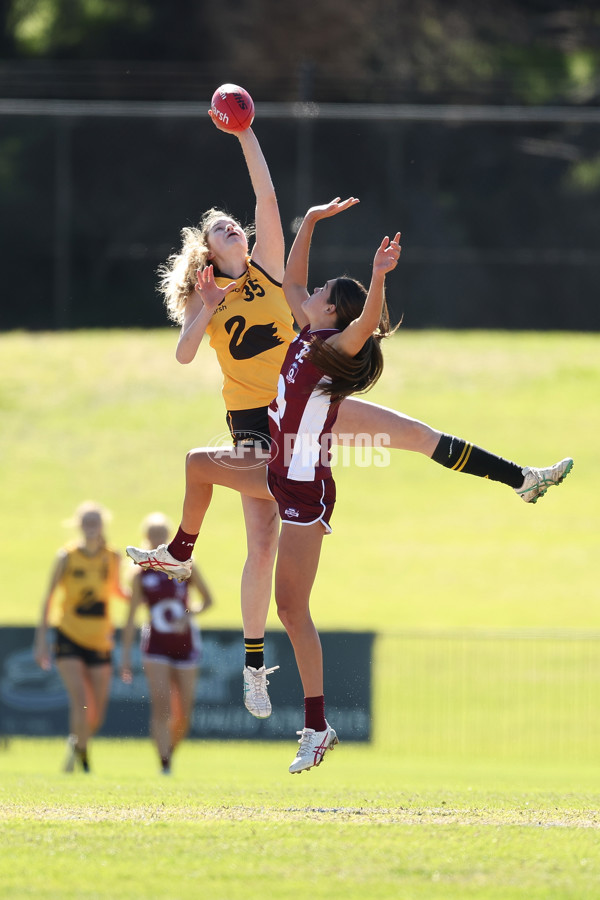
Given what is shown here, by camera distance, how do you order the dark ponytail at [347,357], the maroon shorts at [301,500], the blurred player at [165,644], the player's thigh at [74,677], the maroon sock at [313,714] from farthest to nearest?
the player's thigh at [74,677]
the blurred player at [165,644]
the maroon sock at [313,714]
the maroon shorts at [301,500]
the dark ponytail at [347,357]

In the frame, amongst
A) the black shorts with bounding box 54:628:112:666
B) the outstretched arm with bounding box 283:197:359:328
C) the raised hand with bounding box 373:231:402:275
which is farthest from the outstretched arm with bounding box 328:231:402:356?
the black shorts with bounding box 54:628:112:666

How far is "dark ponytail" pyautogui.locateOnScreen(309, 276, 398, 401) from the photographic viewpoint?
5.97 m

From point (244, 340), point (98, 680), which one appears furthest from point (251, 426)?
point (98, 680)

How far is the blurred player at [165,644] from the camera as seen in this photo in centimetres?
976

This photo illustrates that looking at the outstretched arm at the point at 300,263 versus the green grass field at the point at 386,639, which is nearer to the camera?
the green grass field at the point at 386,639

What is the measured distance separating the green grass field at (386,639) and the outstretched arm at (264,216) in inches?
111

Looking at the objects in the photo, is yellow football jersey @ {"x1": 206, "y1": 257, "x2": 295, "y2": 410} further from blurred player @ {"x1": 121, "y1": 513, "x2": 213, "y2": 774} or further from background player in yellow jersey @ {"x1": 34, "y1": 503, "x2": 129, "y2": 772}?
background player in yellow jersey @ {"x1": 34, "y1": 503, "x2": 129, "y2": 772}

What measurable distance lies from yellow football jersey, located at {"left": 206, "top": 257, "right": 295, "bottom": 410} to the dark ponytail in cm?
54

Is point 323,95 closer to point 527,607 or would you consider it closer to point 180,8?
point 180,8

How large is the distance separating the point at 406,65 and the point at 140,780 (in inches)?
1147

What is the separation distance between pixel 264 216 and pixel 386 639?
589 centimetres

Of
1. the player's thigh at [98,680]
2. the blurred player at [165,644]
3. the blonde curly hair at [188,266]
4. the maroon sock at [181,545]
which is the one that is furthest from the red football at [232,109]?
the player's thigh at [98,680]

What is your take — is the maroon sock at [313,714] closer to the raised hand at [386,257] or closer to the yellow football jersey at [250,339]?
the yellow football jersey at [250,339]

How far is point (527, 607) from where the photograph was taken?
52.0ft
